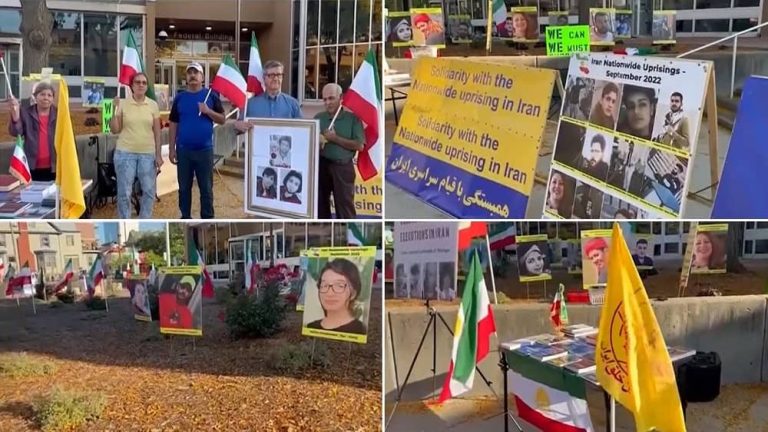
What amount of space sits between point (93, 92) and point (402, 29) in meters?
1.85

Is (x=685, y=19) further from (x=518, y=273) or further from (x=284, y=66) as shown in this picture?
(x=284, y=66)

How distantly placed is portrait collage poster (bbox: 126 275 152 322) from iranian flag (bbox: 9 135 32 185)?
0.76 meters

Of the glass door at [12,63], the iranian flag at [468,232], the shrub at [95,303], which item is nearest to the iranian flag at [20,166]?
the glass door at [12,63]

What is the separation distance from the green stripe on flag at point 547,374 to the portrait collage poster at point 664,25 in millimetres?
2353

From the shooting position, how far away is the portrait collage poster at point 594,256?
4285 millimetres

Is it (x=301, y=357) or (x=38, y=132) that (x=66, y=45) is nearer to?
(x=38, y=132)

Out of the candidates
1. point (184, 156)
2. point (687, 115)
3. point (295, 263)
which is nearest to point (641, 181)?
point (687, 115)

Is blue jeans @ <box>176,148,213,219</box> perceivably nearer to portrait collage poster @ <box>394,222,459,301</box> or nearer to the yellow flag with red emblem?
portrait collage poster @ <box>394,222,459,301</box>

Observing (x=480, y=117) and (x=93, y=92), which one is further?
(x=93, y=92)

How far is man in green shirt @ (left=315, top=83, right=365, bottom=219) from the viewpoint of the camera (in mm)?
3713

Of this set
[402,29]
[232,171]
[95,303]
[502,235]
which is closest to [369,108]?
[232,171]

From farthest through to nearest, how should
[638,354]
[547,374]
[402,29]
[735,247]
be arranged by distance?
1. [735,247]
2. [402,29]
3. [547,374]
4. [638,354]

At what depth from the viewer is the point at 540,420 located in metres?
3.66

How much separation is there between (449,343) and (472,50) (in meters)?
1.84
